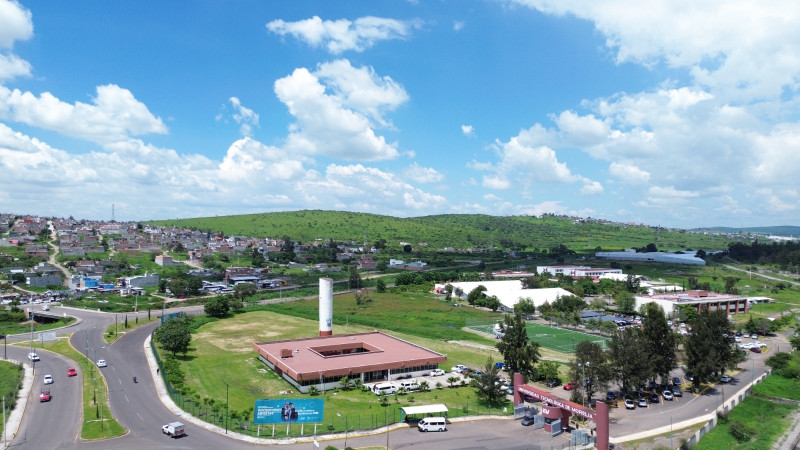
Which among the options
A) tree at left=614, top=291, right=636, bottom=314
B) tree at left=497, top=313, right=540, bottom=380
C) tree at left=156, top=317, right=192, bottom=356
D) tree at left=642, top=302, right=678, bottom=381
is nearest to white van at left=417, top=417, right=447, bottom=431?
tree at left=497, top=313, right=540, bottom=380

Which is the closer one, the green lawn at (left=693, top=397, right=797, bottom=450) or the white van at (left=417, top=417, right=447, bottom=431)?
the green lawn at (left=693, top=397, right=797, bottom=450)

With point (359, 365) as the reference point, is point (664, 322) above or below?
above

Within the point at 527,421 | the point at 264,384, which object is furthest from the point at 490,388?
the point at 264,384

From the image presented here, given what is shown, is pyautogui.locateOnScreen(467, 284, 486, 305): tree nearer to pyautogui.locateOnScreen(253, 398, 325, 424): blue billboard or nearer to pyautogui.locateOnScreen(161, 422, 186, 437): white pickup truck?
pyautogui.locateOnScreen(253, 398, 325, 424): blue billboard

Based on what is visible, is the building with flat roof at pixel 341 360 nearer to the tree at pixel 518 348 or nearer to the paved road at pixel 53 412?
the tree at pixel 518 348

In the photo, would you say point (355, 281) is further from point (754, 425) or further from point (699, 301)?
point (754, 425)

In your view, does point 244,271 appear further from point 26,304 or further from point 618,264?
→ point 618,264

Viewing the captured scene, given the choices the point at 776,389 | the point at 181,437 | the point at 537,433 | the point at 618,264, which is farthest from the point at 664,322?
the point at 618,264
